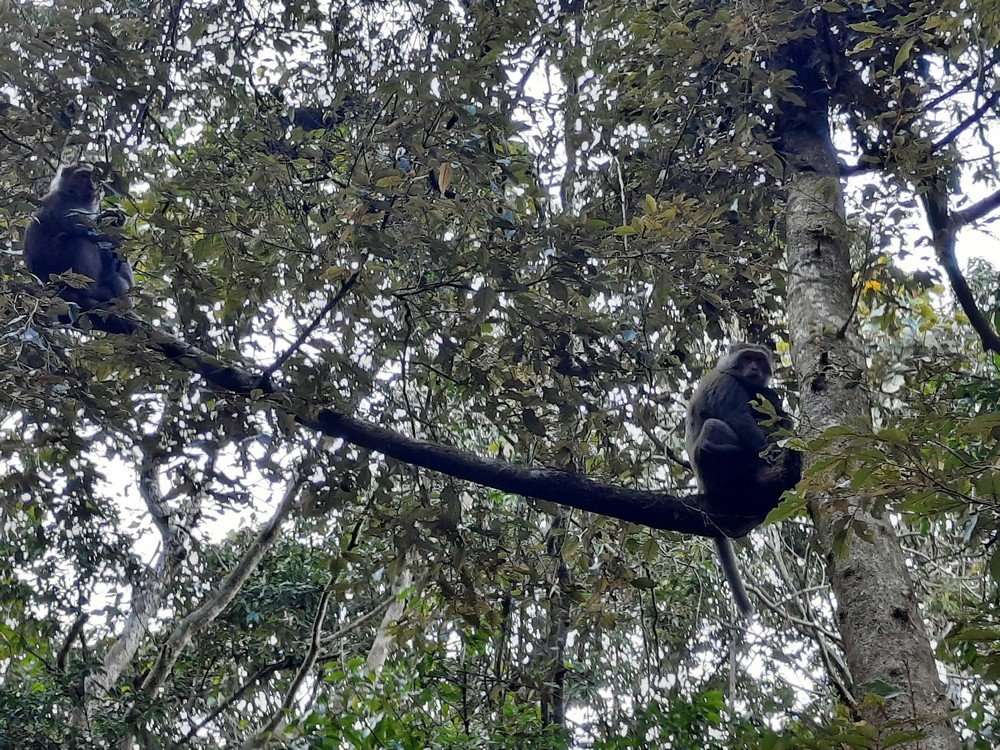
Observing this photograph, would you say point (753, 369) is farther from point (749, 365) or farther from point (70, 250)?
point (70, 250)

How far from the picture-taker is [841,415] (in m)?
3.62

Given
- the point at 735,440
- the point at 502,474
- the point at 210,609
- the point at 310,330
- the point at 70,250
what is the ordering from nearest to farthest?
the point at 502,474 → the point at 310,330 → the point at 735,440 → the point at 70,250 → the point at 210,609

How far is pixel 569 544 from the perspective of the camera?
4750mm

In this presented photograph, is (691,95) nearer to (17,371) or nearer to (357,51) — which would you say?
(357,51)

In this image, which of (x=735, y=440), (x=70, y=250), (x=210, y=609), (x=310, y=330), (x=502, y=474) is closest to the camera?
(x=502, y=474)

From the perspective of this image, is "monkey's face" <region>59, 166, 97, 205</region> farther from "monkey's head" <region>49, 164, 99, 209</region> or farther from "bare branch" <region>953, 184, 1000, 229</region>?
"bare branch" <region>953, 184, 1000, 229</region>

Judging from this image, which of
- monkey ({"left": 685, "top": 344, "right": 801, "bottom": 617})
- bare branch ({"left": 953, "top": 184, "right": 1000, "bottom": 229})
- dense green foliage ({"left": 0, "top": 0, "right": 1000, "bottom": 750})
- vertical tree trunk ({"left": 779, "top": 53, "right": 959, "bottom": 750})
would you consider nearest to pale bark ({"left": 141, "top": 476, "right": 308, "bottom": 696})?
dense green foliage ({"left": 0, "top": 0, "right": 1000, "bottom": 750})

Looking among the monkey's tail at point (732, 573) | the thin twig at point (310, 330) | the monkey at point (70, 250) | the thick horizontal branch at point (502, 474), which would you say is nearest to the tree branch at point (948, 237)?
the thick horizontal branch at point (502, 474)

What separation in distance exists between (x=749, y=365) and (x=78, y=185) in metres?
4.80

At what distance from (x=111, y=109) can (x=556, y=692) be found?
4.05m

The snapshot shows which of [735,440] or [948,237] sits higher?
[948,237]

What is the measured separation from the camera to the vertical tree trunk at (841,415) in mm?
2846

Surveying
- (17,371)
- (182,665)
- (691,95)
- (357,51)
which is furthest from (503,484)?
(182,665)

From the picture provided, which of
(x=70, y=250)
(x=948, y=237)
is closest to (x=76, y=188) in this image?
(x=70, y=250)
